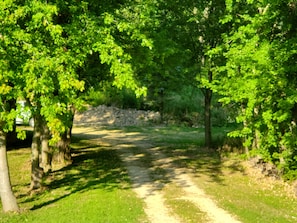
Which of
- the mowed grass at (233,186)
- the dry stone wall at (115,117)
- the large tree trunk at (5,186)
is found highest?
the dry stone wall at (115,117)

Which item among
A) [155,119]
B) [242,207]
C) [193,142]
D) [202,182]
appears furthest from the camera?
[155,119]

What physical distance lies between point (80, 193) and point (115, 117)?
24.4 metres

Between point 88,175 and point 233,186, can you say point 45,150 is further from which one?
point 233,186

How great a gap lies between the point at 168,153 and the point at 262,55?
928cm

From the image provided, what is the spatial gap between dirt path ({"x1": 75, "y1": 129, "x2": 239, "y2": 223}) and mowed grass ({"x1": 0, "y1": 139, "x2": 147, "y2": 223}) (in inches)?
17.3

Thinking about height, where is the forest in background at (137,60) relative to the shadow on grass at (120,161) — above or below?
above

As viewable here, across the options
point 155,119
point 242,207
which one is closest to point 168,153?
point 242,207

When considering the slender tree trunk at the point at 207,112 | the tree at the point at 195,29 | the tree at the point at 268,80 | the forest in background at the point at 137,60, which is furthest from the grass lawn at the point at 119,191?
the tree at the point at 195,29

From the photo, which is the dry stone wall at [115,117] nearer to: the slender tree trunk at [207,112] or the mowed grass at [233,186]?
the mowed grass at [233,186]

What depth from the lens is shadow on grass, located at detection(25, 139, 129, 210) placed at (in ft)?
56.5

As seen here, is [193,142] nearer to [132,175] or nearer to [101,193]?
[132,175]

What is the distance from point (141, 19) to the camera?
613 inches

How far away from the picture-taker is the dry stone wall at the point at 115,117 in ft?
130

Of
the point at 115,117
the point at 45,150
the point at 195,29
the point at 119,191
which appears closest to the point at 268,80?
the point at 119,191
